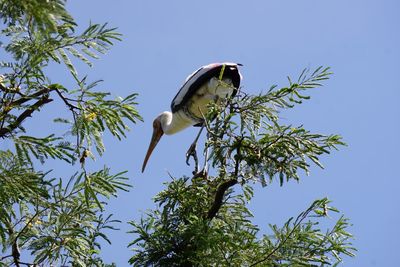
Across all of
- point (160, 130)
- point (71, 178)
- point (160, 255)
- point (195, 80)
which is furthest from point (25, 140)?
point (160, 130)

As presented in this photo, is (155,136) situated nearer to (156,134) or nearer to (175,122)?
(156,134)

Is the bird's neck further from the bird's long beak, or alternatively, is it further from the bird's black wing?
the bird's black wing

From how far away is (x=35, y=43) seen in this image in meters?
4.23

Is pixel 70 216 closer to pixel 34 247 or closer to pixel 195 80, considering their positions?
pixel 34 247

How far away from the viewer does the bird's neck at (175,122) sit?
7504 millimetres

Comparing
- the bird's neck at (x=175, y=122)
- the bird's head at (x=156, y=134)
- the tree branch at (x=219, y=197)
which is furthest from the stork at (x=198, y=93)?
the tree branch at (x=219, y=197)

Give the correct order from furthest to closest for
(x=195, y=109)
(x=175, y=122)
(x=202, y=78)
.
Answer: (x=175, y=122), (x=195, y=109), (x=202, y=78)

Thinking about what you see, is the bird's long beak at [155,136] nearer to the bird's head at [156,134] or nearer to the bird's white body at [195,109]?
the bird's head at [156,134]

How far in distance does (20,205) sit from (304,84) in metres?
1.76

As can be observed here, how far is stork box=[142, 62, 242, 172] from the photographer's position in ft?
21.3

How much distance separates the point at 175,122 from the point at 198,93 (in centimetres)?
A: 97

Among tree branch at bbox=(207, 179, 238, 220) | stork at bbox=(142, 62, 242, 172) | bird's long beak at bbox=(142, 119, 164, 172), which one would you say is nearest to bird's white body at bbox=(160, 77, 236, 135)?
stork at bbox=(142, 62, 242, 172)

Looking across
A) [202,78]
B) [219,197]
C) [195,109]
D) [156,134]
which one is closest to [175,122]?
[195,109]

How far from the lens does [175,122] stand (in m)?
7.79
